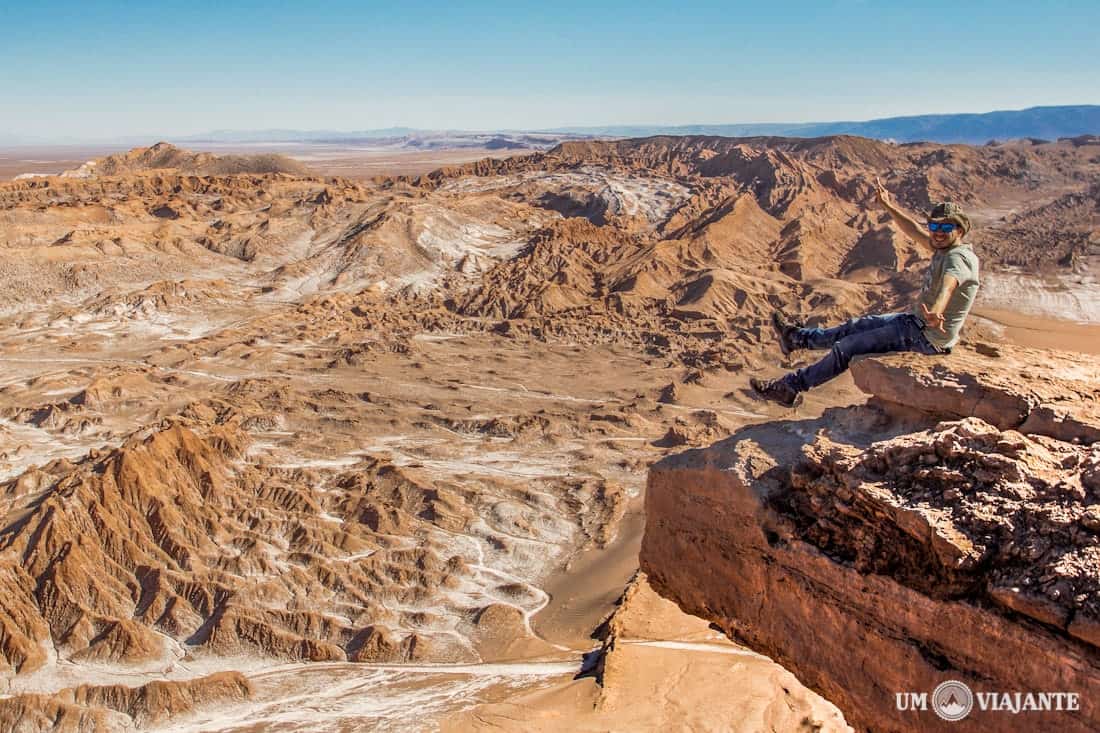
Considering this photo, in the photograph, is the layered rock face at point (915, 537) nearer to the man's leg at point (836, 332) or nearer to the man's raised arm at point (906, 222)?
the man's leg at point (836, 332)

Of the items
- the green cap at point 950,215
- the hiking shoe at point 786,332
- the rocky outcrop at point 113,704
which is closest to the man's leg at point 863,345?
the hiking shoe at point 786,332

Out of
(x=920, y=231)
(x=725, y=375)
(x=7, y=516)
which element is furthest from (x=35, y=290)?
(x=920, y=231)

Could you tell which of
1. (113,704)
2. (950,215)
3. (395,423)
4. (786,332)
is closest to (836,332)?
(786,332)

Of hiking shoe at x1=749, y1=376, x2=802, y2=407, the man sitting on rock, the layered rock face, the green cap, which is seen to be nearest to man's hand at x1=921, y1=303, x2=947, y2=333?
the man sitting on rock

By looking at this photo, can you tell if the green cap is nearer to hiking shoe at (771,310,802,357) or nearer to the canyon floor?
the canyon floor

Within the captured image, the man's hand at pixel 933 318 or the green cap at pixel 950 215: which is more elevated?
the green cap at pixel 950 215

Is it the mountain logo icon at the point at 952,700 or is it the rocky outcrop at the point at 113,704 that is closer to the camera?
the mountain logo icon at the point at 952,700

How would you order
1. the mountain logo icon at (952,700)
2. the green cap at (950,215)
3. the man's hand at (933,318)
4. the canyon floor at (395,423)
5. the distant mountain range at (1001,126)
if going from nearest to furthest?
1. the mountain logo icon at (952,700)
2. the man's hand at (933,318)
3. the green cap at (950,215)
4. the canyon floor at (395,423)
5. the distant mountain range at (1001,126)

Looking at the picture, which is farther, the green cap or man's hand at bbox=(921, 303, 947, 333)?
the green cap
